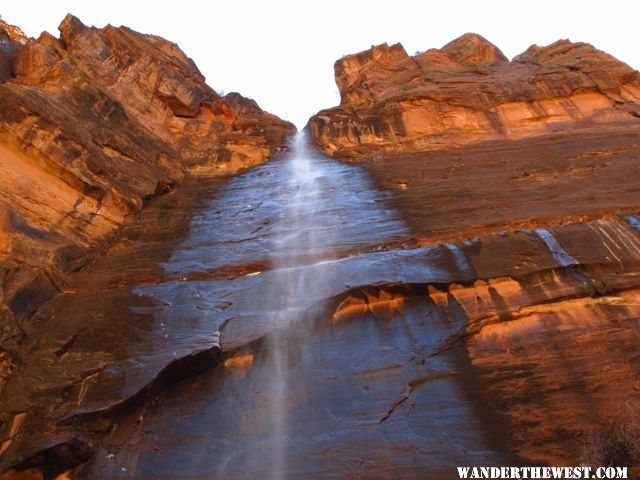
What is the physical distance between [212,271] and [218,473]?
5569 mm

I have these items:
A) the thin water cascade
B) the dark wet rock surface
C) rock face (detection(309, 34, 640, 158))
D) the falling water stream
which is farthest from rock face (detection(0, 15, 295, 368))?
the thin water cascade

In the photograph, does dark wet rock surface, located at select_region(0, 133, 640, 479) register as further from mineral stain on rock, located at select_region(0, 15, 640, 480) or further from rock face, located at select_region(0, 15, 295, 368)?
rock face, located at select_region(0, 15, 295, 368)

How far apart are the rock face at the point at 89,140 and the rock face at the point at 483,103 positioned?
14.1 feet

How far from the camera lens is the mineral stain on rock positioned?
708 cm

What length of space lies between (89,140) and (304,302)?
396 inches

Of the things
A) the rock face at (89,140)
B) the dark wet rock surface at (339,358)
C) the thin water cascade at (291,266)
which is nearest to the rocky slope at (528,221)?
the dark wet rock surface at (339,358)

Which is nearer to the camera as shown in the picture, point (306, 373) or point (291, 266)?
point (306, 373)

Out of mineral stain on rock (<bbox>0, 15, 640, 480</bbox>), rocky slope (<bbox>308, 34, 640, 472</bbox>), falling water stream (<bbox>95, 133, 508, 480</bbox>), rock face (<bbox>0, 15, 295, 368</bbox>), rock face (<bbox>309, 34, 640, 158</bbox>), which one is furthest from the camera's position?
rock face (<bbox>309, 34, 640, 158</bbox>)

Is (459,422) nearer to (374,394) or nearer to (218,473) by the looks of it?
(374,394)

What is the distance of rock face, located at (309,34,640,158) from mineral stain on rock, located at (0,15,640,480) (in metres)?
1.36

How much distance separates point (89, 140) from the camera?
15.6 metres

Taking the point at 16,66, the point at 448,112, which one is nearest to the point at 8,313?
the point at 16,66

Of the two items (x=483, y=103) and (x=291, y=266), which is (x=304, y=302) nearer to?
(x=291, y=266)

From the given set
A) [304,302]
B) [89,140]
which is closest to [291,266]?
[304,302]
